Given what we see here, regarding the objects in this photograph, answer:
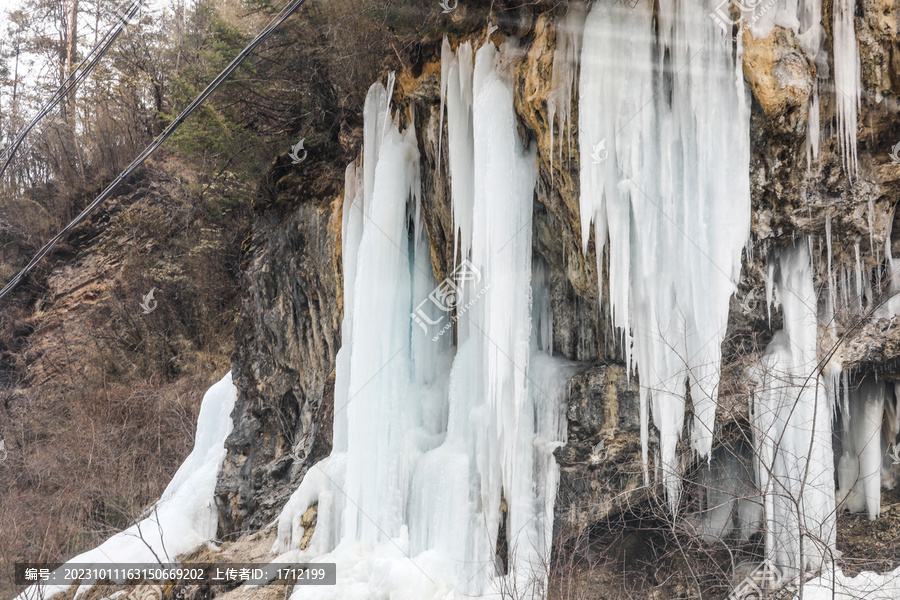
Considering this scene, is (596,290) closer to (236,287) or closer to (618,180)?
(618,180)

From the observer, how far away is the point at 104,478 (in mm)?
12008

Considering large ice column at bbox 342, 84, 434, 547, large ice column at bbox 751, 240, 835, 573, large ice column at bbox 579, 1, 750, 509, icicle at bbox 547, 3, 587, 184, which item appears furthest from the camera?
large ice column at bbox 342, 84, 434, 547

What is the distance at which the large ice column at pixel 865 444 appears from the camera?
20.7 ft

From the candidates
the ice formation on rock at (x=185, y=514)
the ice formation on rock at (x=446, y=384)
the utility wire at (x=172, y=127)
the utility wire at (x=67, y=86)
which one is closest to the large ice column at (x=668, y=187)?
the ice formation on rock at (x=446, y=384)

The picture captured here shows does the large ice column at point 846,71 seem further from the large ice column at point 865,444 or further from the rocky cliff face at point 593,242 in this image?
the large ice column at point 865,444

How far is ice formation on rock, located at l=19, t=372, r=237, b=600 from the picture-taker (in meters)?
9.09

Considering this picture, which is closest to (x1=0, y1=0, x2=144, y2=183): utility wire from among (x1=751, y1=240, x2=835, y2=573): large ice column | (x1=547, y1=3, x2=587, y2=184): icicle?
(x1=547, y1=3, x2=587, y2=184): icicle

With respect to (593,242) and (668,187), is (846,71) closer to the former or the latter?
(668,187)

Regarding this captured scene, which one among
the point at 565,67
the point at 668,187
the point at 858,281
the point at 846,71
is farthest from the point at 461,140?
the point at 858,281

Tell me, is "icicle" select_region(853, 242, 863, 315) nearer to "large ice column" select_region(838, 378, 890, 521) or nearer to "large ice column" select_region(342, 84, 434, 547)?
"large ice column" select_region(838, 378, 890, 521)

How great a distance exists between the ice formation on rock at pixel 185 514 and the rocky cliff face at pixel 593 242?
0.47 m

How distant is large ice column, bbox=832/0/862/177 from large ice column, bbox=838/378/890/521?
97.3 inches

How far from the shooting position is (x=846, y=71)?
521 cm

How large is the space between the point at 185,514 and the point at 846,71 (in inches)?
366
